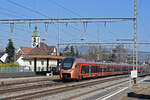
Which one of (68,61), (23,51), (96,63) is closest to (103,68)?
(96,63)

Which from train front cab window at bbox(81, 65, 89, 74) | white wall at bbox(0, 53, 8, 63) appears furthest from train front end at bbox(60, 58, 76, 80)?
white wall at bbox(0, 53, 8, 63)

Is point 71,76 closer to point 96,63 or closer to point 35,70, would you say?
point 96,63

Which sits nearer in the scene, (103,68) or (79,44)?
(103,68)

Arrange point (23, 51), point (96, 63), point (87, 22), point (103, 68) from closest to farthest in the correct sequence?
1. point (87, 22)
2. point (96, 63)
3. point (103, 68)
4. point (23, 51)

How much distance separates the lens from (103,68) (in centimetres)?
4925

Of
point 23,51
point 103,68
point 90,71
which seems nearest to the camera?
point 90,71

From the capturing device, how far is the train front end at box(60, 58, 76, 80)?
111 feet

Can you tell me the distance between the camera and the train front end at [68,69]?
111 feet

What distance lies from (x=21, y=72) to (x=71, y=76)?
15.1 metres

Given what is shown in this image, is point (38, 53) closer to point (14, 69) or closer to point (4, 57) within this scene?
point (14, 69)

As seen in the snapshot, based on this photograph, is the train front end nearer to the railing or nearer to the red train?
the red train

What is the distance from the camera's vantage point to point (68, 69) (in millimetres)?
33875

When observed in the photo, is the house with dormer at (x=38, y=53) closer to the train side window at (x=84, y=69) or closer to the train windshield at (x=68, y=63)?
the train side window at (x=84, y=69)

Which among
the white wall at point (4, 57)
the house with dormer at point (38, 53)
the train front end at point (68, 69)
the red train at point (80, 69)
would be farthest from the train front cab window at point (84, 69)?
the white wall at point (4, 57)
